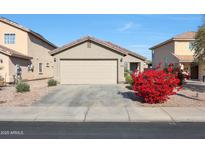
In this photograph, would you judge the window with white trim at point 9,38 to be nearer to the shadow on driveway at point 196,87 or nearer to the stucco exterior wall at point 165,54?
the shadow on driveway at point 196,87

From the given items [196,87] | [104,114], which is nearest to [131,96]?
[104,114]

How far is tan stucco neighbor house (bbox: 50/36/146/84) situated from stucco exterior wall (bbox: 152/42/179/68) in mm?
→ 15343

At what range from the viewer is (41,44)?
39.6m

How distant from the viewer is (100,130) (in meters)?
9.60

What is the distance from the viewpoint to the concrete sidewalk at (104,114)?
38.1 ft

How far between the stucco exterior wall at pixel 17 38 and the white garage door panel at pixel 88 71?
912 centimetres

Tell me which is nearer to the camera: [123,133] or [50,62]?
[123,133]

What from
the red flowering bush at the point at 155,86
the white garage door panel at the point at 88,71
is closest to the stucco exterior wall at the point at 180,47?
the white garage door panel at the point at 88,71

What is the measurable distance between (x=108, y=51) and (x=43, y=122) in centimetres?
1564

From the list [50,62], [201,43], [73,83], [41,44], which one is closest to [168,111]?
[201,43]

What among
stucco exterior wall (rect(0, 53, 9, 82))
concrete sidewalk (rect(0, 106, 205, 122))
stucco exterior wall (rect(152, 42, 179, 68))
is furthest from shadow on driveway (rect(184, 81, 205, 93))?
stucco exterior wall (rect(0, 53, 9, 82))

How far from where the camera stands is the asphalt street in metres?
8.70
